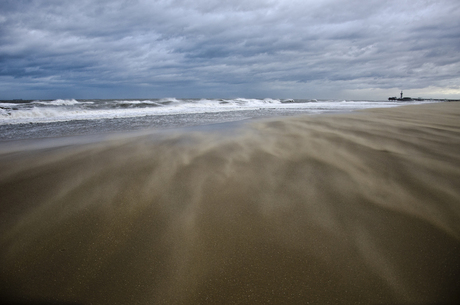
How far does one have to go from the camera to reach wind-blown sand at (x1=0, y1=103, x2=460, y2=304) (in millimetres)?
940

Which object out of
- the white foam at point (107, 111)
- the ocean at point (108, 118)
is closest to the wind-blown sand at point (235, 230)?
the ocean at point (108, 118)

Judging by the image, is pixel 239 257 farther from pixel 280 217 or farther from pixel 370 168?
pixel 370 168

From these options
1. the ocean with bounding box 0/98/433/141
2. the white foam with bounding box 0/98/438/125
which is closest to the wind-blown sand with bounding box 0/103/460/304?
the ocean with bounding box 0/98/433/141

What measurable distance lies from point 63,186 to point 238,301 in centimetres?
166

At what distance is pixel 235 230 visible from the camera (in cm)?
125

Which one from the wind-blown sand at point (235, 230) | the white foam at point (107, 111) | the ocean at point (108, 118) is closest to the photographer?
the wind-blown sand at point (235, 230)

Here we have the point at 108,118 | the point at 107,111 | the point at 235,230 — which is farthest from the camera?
the point at 107,111

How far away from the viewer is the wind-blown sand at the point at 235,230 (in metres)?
0.94

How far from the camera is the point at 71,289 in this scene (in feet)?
3.09

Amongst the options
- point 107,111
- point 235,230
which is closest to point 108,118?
point 107,111

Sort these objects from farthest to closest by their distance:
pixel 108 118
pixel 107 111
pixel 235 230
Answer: pixel 107 111 < pixel 108 118 < pixel 235 230

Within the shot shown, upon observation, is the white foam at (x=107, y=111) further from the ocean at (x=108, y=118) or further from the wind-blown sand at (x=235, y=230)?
the wind-blown sand at (x=235, y=230)

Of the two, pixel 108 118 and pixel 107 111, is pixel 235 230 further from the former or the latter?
pixel 107 111

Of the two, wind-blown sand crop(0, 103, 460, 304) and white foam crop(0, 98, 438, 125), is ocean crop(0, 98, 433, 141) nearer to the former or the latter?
white foam crop(0, 98, 438, 125)
